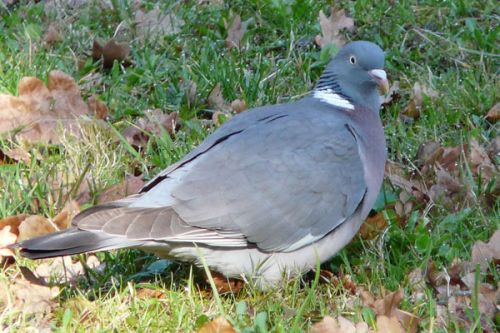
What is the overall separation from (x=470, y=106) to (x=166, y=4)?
7.22 feet

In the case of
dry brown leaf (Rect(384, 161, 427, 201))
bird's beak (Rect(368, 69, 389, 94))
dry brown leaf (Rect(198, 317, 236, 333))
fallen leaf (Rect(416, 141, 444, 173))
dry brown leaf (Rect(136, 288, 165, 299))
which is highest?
bird's beak (Rect(368, 69, 389, 94))

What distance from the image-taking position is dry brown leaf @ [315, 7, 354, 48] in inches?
244

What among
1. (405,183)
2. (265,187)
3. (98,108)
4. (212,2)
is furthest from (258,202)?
(212,2)

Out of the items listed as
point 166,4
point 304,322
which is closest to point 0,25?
point 166,4

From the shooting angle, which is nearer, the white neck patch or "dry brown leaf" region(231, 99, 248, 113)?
the white neck patch

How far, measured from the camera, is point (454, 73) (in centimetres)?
590

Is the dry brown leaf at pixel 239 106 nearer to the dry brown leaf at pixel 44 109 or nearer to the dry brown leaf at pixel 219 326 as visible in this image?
the dry brown leaf at pixel 44 109

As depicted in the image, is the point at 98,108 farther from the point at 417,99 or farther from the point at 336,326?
the point at 336,326

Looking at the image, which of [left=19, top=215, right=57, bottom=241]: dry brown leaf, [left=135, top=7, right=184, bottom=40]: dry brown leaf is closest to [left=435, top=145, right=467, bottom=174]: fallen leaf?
[left=19, top=215, right=57, bottom=241]: dry brown leaf

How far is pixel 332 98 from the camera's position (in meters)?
4.68

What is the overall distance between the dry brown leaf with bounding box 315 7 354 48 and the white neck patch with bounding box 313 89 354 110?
1486 mm

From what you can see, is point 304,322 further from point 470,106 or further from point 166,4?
point 166,4

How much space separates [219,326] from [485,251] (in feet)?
4.20

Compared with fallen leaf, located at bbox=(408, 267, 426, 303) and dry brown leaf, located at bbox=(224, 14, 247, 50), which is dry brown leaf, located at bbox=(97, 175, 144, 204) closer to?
fallen leaf, located at bbox=(408, 267, 426, 303)
